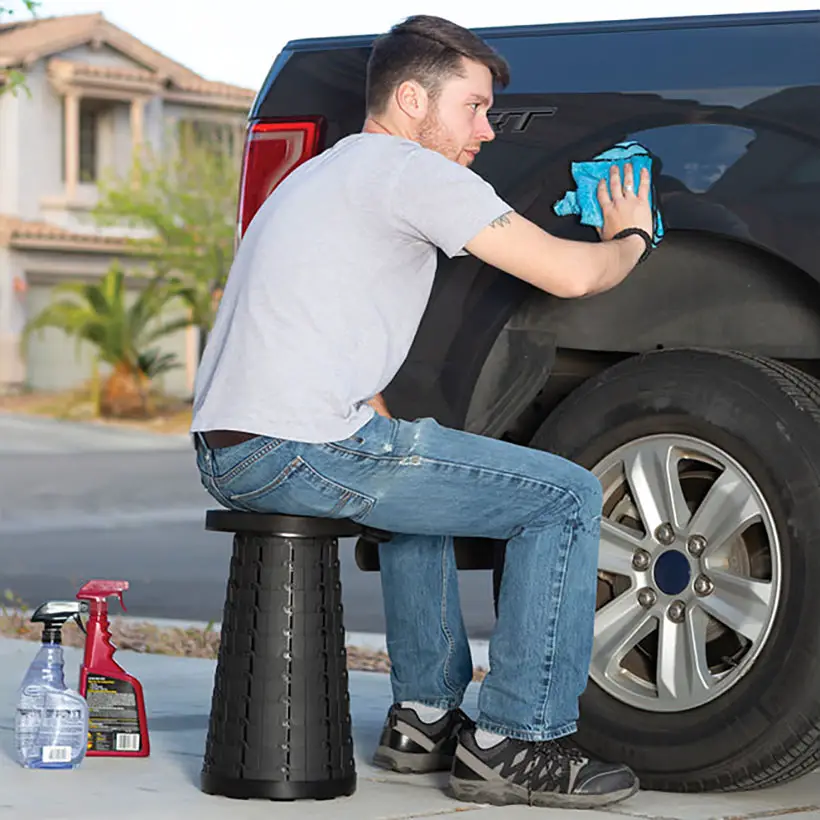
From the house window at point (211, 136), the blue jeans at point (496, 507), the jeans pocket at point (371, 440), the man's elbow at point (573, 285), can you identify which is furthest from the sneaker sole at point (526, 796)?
the house window at point (211, 136)

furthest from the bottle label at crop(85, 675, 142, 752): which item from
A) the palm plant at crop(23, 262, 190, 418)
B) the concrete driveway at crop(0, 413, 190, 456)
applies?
the palm plant at crop(23, 262, 190, 418)

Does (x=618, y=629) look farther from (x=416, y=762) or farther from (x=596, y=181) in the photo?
(x=596, y=181)

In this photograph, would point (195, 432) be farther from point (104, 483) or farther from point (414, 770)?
point (104, 483)

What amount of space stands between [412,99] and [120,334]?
2366cm

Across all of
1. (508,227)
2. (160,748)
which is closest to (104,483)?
(160,748)

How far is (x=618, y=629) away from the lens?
166 inches

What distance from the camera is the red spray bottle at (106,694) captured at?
174 inches

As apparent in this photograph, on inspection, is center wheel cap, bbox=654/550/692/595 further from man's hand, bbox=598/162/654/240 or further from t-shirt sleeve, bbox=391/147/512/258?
t-shirt sleeve, bbox=391/147/512/258

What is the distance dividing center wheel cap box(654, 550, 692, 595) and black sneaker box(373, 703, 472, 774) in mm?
619

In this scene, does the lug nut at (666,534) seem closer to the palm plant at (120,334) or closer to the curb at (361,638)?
the curb at (361,638)

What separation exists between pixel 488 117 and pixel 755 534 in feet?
3.76

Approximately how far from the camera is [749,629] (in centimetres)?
403

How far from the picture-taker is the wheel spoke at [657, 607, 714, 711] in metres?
4.08

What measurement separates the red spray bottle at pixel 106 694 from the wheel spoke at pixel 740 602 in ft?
4.51
